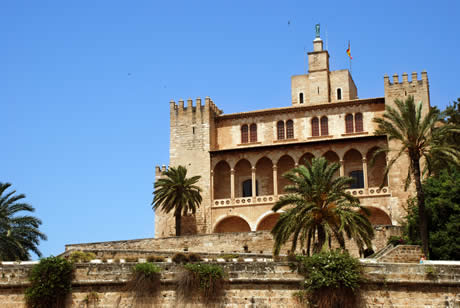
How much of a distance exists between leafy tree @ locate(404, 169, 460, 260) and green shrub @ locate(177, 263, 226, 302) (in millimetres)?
13423

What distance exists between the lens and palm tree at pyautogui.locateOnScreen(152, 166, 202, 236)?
2055 inches

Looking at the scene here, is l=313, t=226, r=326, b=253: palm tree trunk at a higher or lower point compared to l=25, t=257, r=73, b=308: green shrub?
higher

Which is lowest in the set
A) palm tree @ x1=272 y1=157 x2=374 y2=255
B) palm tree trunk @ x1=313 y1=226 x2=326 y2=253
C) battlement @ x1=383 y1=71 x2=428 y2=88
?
palm tree trunk @ x1=313 y1=226 x2=326 y2=253

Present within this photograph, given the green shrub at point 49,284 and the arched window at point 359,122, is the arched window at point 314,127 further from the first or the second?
the green shrub at point 49,284

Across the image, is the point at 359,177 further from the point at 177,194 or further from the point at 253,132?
the point at 177,194

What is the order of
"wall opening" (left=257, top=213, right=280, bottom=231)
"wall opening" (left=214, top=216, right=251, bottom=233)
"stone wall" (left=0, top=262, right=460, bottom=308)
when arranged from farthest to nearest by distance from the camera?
"wall opening" (left=214, top=216, right=251, bottom=233), "wall opening" (left=257, top=213, right=280, bottom=231), "stone wall" (left=0, top=262, right=460, bottom=308)

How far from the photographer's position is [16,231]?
42.3 metres

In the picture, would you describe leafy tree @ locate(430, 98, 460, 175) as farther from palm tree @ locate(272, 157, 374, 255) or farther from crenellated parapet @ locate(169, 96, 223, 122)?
crenellated parapet @ locate(169, 96, 223, 122)

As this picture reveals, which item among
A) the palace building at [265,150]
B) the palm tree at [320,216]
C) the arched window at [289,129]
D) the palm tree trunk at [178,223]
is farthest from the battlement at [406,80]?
the palm tree at [320,216]

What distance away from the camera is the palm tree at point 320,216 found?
32.4m

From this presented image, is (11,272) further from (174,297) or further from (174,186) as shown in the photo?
(174,186)

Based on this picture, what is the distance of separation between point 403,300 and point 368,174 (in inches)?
1123

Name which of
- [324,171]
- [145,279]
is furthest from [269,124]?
[145,279]

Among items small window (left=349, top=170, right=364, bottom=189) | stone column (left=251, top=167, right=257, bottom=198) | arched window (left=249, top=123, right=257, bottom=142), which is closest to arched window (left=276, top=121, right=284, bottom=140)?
arched window (left=249, top=123, right=257, bottom=142)
